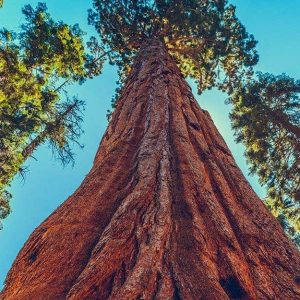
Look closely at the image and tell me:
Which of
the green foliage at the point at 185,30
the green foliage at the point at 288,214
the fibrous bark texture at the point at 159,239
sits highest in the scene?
the green foliage at the point at 185,30

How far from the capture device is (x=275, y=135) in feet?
40.3

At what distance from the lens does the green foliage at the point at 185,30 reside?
43.7 feet

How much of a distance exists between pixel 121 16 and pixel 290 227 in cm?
1074

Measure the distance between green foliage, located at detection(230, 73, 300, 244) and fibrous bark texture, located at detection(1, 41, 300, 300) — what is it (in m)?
8.57

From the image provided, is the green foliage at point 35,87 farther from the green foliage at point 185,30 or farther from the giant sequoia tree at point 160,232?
the giant sequoia tree at point 160,232

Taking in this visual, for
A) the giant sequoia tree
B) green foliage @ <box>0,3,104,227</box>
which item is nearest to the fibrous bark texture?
the giant sequoia tree

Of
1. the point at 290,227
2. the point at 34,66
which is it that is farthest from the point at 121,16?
the point at 290,227

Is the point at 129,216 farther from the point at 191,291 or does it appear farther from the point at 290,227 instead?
the point at 290,227

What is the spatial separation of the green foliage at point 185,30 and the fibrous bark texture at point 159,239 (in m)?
10.6

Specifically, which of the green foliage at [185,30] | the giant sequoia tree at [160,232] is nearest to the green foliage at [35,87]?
the green foliage at [185,30]

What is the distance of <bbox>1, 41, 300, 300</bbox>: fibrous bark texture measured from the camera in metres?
2.10

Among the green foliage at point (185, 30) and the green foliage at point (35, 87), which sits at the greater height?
the green foliage at point (185, 30)

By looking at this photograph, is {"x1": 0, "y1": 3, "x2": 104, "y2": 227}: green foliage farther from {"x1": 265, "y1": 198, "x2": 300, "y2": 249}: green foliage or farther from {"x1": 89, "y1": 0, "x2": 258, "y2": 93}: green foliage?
{"x1": 265, "y1": 198, "x2": 300, "y2": 249}: green foliage

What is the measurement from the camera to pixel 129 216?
8.60ft
